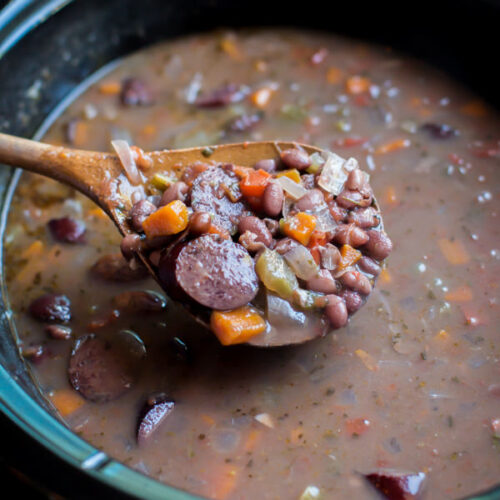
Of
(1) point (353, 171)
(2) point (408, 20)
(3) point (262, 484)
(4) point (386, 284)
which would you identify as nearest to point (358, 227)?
(1) point (353, 171)

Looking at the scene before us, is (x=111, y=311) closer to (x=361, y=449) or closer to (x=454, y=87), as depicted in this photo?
(x=361, y=449)

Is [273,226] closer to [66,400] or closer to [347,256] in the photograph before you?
[347,256]

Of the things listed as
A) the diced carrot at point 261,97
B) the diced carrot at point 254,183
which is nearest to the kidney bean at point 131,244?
the diced carrot at point 254,183

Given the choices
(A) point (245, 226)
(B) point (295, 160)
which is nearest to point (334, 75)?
(B) point (295, 160)

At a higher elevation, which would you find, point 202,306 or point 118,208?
point 118,208

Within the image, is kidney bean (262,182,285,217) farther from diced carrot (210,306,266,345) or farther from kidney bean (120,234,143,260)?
kidney bean (120,234,143,260)

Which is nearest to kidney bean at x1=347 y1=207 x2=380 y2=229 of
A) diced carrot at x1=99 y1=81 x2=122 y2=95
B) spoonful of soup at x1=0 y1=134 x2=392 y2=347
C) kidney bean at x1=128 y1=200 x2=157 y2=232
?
spoonful of soup at x1=0 y1=134 x2=392 y2=347
